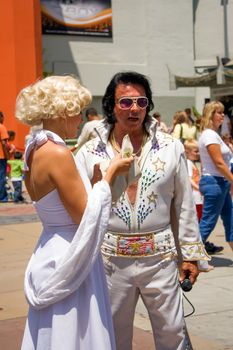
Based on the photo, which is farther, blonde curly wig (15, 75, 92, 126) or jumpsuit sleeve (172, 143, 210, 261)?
jumpsuit sleeve (172, 143, 210, 261)

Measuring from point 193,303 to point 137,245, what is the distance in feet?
8.22

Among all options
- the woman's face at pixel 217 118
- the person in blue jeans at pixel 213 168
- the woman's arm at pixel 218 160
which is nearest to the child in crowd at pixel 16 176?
the person in blue jeans at pixel 213 168

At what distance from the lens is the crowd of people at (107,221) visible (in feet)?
9.50

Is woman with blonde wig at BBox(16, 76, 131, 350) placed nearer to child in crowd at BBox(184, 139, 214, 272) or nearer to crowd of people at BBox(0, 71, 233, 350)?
crowd of people at BBox(0, 71, 233, 350)

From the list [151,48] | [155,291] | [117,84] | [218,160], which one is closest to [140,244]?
[155,291]

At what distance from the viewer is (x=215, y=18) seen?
26.8m

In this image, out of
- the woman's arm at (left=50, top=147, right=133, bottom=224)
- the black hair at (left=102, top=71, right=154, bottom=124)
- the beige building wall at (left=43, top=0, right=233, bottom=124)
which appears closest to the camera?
the woman's arm at (left=50, top=147, right=133, bottom=224)

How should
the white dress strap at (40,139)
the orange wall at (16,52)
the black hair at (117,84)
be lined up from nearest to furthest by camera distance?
the white dress strap at (40,139) < the black hair at (117,84) < the orange wall at (16,52)

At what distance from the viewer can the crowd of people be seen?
2896 millimetres

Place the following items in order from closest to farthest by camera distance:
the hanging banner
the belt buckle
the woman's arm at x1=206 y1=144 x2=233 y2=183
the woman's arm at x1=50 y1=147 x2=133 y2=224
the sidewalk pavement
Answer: the woman's arm at x1=50 y1=147 x2=133 y2=224 < the belt buckle < the sidewalk pavement < the woman's arm at x1=206 y1=144 x2=233 y2=183 < the hanging banner

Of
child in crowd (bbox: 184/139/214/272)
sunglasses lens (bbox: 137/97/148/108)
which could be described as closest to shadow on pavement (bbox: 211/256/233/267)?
child in crowd (bbox: 184/139/214/272)

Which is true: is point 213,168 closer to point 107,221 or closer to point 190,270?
point 190,270

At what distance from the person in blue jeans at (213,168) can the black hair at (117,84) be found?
324 centimetres

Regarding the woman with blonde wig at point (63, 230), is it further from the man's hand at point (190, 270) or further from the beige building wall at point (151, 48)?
the beige building wall at point (151, 48)
